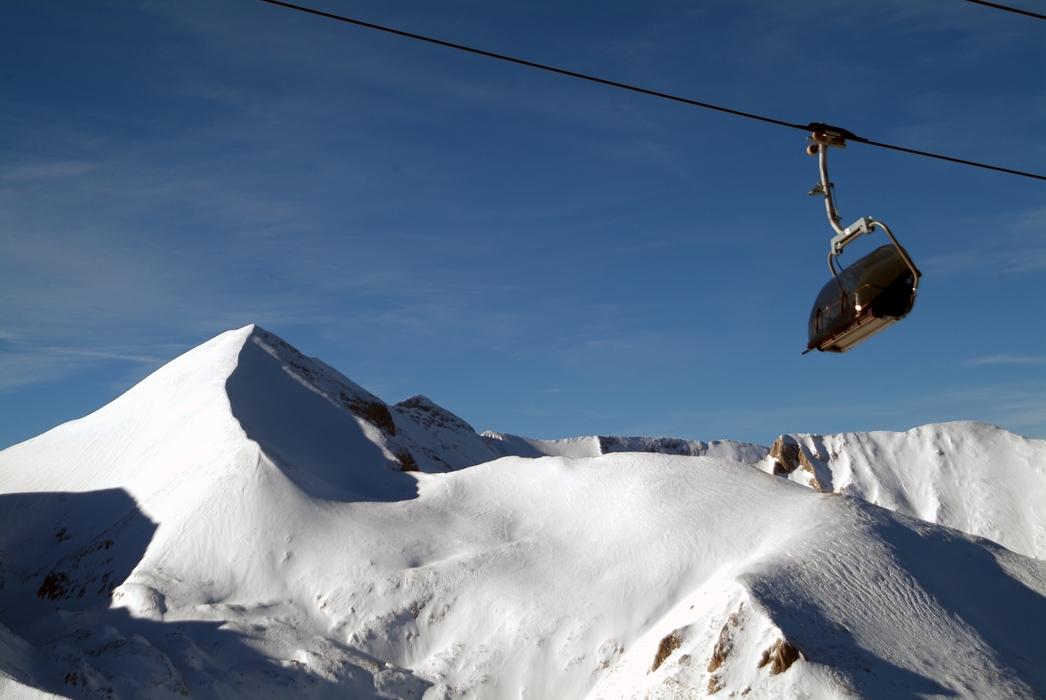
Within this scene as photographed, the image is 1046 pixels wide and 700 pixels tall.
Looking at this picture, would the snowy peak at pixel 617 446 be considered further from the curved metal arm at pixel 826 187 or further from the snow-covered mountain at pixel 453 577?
the curved metal arm at pixel 826 187

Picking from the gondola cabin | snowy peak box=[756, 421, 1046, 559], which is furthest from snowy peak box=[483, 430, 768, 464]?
the gondola cabin

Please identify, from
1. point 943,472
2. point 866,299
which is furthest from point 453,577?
point 943,472

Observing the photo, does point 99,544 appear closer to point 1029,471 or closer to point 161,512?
point 161,512

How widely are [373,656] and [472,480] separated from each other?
14.9 m

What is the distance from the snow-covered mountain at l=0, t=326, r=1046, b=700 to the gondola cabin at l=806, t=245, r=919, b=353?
19976 mm

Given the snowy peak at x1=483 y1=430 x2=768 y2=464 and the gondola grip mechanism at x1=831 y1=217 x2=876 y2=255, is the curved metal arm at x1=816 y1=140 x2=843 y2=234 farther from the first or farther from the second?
the snowy peak at x1=483 y1=430 x2=768 y2=464

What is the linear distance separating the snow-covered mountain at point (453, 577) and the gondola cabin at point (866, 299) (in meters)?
20.0

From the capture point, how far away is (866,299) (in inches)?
374

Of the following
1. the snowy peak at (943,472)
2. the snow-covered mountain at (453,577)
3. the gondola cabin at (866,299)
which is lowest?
the snow-covered mountain at (453,577)

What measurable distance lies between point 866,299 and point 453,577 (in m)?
31.9

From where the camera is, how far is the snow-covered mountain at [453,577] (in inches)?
1156

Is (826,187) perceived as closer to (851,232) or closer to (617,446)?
(851,232)

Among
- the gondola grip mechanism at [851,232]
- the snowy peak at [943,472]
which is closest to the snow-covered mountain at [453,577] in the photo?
the gondola grip mechanism at [851,232]

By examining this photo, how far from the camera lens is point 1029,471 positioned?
9156 cm
